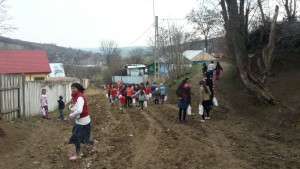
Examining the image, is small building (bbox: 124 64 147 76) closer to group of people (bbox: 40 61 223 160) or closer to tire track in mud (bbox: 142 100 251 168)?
group of people (bbox: 40 61 223 160)

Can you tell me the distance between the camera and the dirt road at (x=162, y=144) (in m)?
7.82

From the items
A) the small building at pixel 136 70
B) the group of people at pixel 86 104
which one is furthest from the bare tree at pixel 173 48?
the small building at pixel 136 70

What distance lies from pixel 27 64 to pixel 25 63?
1.02 feet

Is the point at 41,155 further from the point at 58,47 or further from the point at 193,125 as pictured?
the point at 58,47

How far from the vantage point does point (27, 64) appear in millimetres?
41219

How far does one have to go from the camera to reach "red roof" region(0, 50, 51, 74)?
39572mm

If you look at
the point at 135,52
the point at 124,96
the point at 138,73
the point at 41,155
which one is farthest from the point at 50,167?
the point at 135,52

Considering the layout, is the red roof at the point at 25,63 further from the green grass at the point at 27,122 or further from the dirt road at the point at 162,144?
the dirt road at the point at 162,144

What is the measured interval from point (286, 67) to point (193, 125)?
6919mm

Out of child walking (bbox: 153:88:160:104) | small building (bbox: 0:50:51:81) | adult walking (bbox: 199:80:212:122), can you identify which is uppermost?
small building (bbox: 0:50:51:81)

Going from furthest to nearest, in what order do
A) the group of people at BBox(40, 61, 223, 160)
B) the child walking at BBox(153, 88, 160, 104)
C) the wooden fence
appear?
the child walking at BBox(153, 88, 160, 104) < the wooden fence < the group of people at BBox(40, 61, 223, 160)

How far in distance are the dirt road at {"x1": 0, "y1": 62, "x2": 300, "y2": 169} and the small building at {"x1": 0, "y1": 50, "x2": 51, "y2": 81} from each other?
2666 centimetres

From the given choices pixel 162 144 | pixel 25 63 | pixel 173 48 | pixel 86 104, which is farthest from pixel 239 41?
pixel 25 63

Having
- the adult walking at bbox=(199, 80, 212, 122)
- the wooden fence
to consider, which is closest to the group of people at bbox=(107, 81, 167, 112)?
the wooden fence
